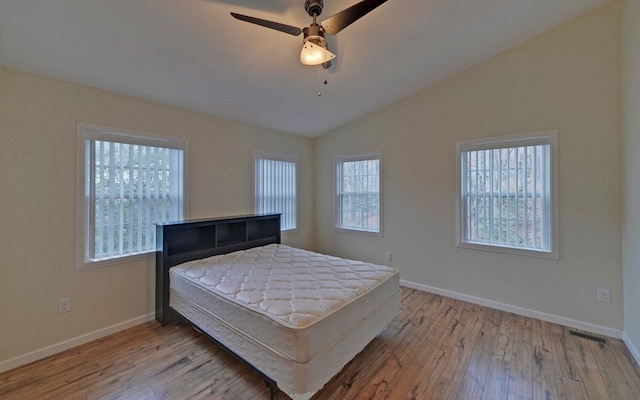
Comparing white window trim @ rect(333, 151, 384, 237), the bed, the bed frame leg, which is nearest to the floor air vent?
the bed

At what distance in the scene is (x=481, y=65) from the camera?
3.17m

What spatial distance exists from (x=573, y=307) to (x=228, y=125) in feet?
14.7

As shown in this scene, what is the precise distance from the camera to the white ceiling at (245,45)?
72.4 inches

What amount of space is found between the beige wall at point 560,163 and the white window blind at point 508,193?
13 cm

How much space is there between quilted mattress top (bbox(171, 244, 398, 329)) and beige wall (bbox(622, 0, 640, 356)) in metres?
1.98

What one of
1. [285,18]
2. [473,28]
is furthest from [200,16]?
[473,28]

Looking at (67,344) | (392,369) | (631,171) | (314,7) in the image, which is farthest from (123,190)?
(631,171)

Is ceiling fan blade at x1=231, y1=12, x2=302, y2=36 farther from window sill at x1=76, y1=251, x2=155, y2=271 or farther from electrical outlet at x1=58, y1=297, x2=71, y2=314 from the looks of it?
electrical outlet at x1=58, y1=297, x2=71, y2=314

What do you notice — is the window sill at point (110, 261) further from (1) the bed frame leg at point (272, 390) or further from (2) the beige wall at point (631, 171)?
(2) the beige wall at point (631, 171)

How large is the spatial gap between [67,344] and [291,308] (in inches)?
85.6

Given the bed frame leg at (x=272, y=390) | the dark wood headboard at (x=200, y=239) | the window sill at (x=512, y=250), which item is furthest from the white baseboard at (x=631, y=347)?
the dark wood headboard at (x=200, y=239)

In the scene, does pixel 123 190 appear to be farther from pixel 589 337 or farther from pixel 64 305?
pixel 589 337

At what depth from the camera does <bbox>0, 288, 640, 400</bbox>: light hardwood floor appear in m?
1.80

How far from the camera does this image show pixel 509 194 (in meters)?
3.09
